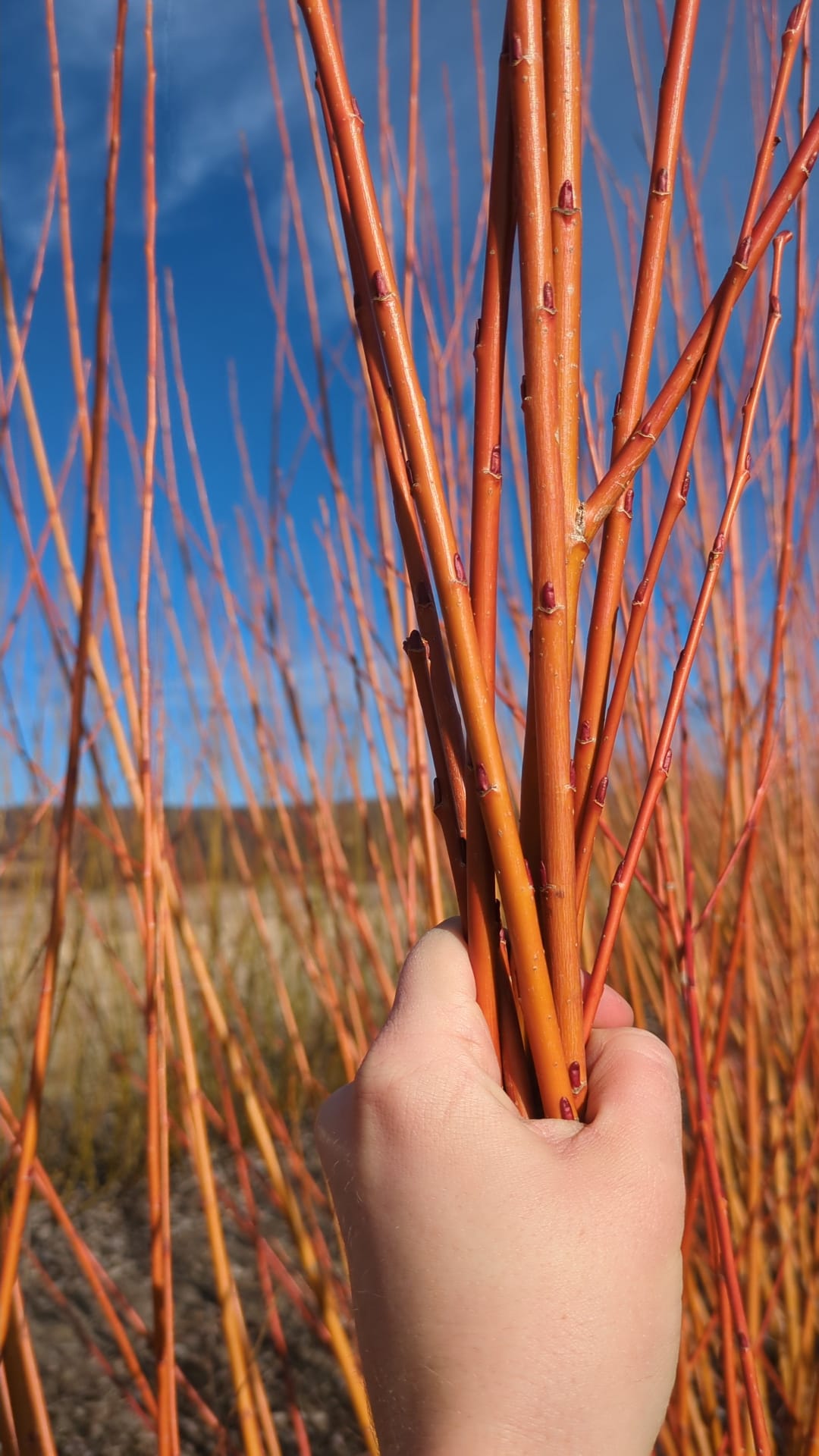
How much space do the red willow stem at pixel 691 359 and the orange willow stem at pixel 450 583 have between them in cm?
6

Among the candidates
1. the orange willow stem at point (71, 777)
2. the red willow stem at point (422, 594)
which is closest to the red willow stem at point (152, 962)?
the orange willow stem at point (71, 777)

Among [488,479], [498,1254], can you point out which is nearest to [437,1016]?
[498,1254]

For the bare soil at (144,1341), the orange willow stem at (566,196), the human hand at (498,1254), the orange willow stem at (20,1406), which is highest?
the orange willow stem at (566,196)

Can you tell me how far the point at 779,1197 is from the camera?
0.90 meters

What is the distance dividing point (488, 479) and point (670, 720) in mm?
123

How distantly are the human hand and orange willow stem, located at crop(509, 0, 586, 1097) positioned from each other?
43mm

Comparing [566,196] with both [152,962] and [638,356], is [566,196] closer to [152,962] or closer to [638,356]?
[638,356]

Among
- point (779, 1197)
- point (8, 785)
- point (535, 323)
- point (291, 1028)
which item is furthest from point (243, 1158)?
point (8, 785)

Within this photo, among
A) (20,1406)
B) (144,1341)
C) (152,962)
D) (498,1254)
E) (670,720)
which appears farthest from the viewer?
(144,1341)

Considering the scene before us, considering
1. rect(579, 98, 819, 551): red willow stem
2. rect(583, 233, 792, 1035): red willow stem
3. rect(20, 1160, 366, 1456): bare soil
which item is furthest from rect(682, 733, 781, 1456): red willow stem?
rect(20, 1160, 366, 1456): bare soil

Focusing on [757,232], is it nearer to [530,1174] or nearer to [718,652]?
[530,1174]

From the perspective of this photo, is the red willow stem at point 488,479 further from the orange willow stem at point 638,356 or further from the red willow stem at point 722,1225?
the red willow stem at point 722,1225

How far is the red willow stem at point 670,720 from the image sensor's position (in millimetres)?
368

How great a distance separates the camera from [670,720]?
1.28ft
